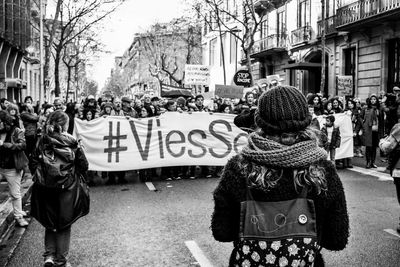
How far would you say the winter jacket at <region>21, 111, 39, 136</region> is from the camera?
10555 millimetres

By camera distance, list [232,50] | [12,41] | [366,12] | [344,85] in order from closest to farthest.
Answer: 1. [344,85]
2. [366,12]
3. [12,41]
4. [232,50]

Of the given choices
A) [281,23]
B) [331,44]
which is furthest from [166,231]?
[281,23]

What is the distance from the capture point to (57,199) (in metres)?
4.91

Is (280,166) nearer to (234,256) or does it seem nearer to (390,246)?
(234,256)

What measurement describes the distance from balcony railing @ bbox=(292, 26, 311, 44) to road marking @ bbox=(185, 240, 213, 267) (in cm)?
2587

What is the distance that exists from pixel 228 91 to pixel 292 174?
15893 mm

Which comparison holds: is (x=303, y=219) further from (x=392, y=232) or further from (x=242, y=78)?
(x=242, y=78)

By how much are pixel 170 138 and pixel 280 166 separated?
9501 millimetres

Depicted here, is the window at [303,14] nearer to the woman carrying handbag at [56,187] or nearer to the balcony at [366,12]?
the balcony at [366,12]

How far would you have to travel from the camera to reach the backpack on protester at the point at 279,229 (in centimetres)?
237

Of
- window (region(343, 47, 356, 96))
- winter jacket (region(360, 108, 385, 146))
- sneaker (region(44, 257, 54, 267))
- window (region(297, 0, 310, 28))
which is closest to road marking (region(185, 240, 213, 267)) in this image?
sneaker (region(44, 257, 54, 267))

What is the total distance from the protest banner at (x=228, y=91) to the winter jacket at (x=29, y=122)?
778 centimetres

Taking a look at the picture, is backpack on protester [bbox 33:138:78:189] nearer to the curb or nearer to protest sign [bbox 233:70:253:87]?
the curb

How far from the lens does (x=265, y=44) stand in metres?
36.4
